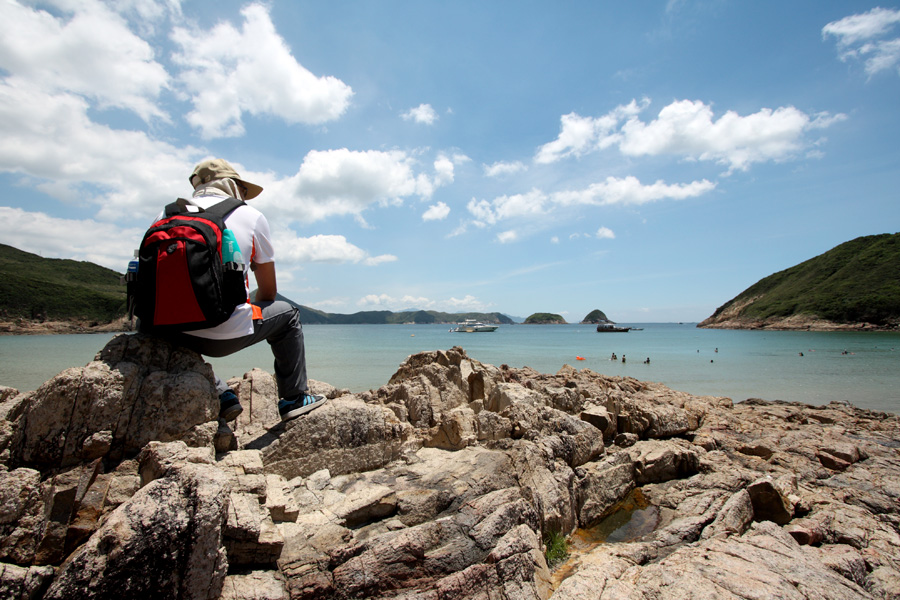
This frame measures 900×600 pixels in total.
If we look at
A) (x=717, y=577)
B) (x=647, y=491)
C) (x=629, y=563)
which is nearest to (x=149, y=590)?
(x=629, y=563)

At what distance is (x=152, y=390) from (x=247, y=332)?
86 centimetres

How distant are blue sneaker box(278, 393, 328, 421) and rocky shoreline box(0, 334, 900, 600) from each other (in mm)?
115

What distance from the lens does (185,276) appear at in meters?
3.33

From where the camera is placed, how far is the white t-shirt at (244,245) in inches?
146

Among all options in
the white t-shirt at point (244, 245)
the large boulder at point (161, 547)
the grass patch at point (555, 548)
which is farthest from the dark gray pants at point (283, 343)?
the grass patch at point (555, 548)

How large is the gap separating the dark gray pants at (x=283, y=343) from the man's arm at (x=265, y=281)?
3.9 inches

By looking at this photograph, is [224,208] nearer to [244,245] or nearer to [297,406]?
[244,245]

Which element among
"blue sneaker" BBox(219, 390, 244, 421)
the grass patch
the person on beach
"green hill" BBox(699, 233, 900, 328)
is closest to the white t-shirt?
the person on beach

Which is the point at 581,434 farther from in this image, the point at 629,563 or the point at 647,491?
the point at 629,563

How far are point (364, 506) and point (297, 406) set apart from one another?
148 cm

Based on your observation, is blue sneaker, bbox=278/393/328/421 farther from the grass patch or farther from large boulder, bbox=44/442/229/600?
the grass patch

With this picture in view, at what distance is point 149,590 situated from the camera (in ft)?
8.23

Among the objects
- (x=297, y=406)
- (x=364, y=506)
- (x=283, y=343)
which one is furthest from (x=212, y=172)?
(x=364, y=506)

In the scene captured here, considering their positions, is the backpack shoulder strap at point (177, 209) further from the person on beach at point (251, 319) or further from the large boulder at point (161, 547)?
the large boulder at point (161, 547)
